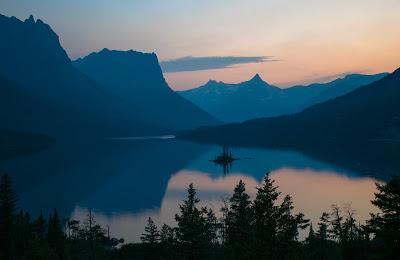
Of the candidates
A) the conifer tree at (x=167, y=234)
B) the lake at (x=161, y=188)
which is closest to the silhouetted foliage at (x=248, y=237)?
the conifer tree at (x=167, y=234)

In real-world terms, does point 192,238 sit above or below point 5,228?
above

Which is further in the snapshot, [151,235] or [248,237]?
[151,235]

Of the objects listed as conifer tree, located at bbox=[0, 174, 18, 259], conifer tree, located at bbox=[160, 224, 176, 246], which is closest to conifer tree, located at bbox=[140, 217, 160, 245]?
conifer tree, located at bbox=[160, 224, 176, 246]

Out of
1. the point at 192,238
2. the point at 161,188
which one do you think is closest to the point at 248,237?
the point at 192,238

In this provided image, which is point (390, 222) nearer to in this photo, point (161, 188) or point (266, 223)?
point (266, 223)

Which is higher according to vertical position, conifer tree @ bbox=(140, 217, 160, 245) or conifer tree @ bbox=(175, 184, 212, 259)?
conifer tree @ bbox=(175, 184, 212, 259)

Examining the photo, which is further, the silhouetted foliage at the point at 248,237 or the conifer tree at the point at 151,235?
the conifer tree at the point at 151,235

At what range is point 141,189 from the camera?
145000 millimetres

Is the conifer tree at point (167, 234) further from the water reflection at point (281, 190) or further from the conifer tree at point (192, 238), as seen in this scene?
the water reflection at point (281, 190)

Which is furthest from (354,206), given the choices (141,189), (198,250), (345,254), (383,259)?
(383,259)

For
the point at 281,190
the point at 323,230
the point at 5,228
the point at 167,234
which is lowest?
the point at 281,190

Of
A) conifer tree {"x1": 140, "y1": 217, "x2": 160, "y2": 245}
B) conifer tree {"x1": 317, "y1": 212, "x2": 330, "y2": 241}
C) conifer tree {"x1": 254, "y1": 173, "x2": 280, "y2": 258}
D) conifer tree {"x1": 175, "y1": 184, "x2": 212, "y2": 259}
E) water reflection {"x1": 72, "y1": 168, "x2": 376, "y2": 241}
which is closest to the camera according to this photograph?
conifer tree {"x1": 254, "y1": 173, "x2": 280, "y2": 258}

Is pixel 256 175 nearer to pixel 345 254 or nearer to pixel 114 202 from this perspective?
pixel 114 202

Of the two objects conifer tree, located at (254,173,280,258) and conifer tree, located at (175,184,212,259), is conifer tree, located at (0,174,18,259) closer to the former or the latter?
conifer tree, located at (175,184,212,259)
